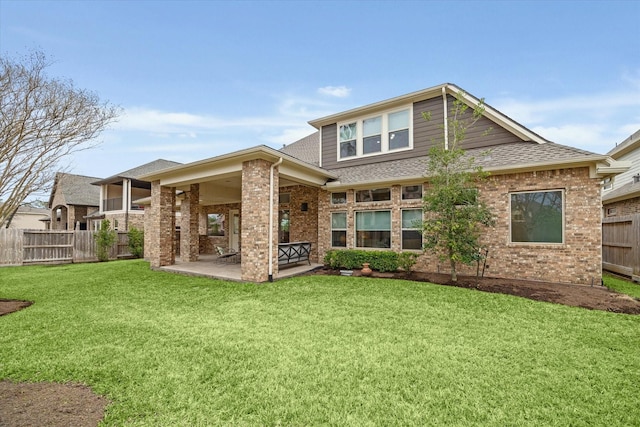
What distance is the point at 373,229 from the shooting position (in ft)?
34.3

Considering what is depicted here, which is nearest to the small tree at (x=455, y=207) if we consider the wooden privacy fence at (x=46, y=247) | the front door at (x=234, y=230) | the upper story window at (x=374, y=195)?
the upper story window at (x=374, y=195)

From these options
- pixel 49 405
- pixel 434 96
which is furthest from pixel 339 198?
pixel 49 405

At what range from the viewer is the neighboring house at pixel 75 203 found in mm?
24328

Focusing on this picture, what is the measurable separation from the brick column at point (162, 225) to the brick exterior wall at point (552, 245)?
962 cm

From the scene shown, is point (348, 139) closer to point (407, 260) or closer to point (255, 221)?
point (407, 260)

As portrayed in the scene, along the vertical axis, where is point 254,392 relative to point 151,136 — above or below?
below

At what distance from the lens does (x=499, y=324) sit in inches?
186

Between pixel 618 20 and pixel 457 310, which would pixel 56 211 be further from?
pixel 618 20

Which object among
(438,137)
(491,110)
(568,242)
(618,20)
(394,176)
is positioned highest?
(618,20)

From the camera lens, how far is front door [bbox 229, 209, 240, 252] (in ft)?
52.7

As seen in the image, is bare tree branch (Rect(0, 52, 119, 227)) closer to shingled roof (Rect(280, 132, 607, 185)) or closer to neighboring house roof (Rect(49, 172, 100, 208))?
shingled roof (Rect(280, 132, 607, 185))

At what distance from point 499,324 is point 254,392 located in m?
4.13

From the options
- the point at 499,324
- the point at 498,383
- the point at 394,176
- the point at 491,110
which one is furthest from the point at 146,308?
the point at 491,110

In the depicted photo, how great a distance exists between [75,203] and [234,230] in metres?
18.1
